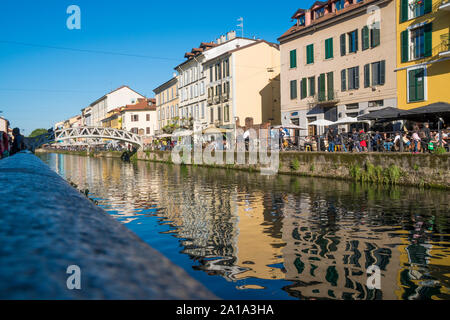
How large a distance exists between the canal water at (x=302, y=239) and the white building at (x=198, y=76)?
3416cm

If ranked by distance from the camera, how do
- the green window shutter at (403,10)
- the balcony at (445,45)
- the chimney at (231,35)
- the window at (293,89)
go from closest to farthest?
the balcony at (445,45)
the green window shutter at (403,10)
the window at (293,89)
the chimney at (231,35)

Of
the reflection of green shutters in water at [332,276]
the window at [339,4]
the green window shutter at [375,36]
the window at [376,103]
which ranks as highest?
A: the window at [339,4]

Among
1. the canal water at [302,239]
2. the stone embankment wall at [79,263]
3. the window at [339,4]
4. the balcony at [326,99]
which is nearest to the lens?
the stone embankment wall at [79,263]

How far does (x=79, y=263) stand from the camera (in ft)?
2.76

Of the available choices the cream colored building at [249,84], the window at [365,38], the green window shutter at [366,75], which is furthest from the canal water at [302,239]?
the cream colored building at [249,84]

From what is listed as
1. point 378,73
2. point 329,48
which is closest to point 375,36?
point 378,73

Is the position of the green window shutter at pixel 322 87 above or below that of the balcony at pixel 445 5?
below

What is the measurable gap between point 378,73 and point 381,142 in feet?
30.1

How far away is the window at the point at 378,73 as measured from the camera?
2686cm

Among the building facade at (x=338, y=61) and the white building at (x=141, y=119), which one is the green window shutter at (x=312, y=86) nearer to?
the building facade at (x=338, y=61)

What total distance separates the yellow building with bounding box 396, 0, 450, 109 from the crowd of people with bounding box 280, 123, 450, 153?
3947 mm

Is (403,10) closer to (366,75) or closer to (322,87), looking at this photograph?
(366,75)

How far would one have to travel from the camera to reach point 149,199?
47.0 feet
